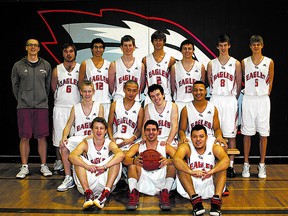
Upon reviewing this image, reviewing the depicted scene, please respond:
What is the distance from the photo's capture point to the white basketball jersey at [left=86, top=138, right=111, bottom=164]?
17.2ft

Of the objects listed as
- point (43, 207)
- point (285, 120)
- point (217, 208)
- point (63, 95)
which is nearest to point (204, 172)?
point (217, 208)

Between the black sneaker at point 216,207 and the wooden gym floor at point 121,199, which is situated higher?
the black sneaker at point 216,207

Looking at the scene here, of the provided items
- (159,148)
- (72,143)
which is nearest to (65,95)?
(72,143)

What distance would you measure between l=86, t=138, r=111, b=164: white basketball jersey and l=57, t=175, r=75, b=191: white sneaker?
521mm

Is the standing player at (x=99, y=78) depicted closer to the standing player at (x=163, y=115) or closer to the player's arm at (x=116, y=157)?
the standing player at (x=163, y=115)

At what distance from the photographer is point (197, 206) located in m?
4.51

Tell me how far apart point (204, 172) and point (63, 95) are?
2486 millimetres

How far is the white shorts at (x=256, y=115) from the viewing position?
6.18 m

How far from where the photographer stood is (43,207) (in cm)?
477

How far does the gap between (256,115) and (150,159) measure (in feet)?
6.34

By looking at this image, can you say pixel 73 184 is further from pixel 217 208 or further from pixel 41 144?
pixel 217 208

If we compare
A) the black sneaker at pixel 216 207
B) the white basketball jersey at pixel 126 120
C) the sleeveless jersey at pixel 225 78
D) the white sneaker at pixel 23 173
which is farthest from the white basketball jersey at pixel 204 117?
the white sneaker at pixel 23 173

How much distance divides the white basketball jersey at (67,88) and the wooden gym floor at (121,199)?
1021 mm

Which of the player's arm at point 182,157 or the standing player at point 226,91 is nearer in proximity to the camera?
the player's arm at point 182,157
